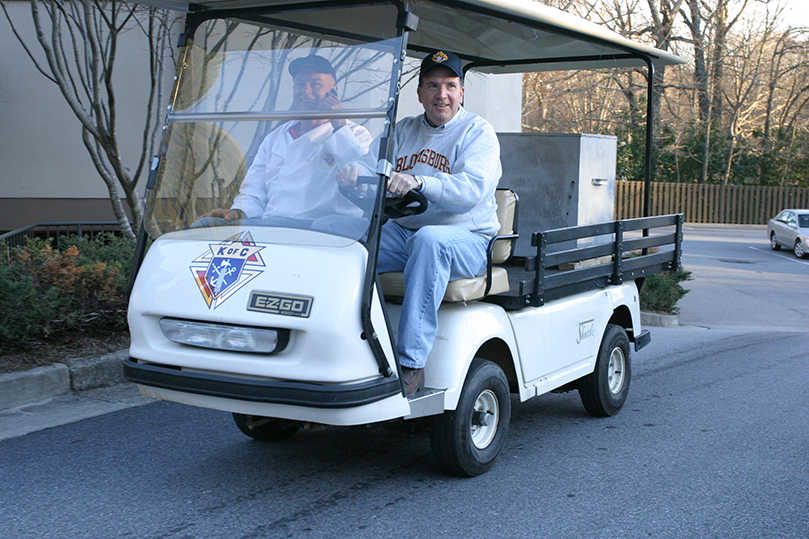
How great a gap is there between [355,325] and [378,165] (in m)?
0.74

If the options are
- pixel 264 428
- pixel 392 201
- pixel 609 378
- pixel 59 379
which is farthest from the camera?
pixel 609 378

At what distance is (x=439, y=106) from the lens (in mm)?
4504

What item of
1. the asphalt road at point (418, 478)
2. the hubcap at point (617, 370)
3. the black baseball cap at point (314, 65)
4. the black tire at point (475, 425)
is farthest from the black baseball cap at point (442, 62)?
the hubcap at point (617, 370)

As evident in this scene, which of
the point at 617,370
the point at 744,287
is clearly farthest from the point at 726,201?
the point at 617,370

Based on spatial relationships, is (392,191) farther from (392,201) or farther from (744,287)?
(744,287)

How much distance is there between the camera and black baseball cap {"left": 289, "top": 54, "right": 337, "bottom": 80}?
Answer: 395 cm

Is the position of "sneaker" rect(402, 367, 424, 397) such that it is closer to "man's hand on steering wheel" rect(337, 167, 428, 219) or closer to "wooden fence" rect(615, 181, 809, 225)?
"man's hand on steering wheel" rect(337, 167, 428, 219)

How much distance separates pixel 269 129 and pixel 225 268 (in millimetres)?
785

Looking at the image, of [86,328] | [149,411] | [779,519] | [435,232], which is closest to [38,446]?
[149,411]

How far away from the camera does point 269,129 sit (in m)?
4.02

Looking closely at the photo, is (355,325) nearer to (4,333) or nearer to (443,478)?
(443,478)

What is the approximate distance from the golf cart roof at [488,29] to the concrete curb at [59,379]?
2691 mm

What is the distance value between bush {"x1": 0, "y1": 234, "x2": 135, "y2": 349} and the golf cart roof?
2512 mm

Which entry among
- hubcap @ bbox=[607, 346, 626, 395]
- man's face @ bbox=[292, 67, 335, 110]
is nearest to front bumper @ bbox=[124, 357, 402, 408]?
man's face @ bbox=[292, 67, 335, 110]
